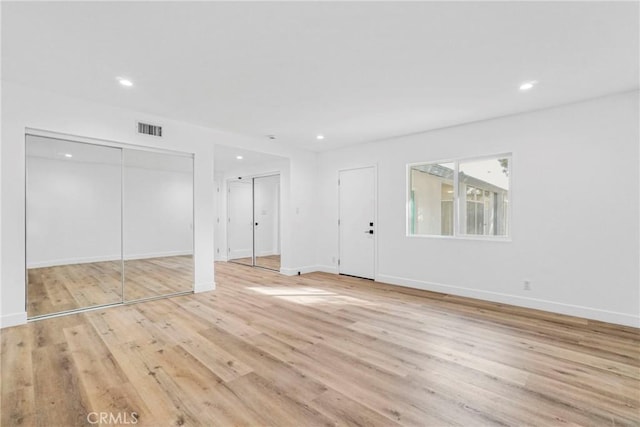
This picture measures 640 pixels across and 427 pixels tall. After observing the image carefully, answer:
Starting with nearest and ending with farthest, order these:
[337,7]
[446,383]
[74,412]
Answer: [74,412]
[337,7]
[446,383]

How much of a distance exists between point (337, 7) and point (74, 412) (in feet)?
10.5

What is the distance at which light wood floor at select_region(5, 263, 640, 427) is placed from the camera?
1.91m

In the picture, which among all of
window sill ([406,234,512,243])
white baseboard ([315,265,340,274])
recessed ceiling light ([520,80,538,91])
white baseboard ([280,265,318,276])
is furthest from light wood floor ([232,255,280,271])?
recessed ceiling light ([520,80,538,91])

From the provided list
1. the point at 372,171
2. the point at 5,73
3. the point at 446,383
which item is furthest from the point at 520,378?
A: the point at 5,73

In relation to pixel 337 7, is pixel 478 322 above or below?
below

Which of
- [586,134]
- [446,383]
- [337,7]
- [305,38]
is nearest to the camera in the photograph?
[337,7]

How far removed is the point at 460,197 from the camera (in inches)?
191

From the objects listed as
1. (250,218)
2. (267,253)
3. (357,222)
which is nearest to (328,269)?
(357,222)

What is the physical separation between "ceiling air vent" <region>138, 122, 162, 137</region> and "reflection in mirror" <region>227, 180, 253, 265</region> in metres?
3.43

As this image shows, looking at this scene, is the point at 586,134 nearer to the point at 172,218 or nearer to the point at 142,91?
the point at 142,91

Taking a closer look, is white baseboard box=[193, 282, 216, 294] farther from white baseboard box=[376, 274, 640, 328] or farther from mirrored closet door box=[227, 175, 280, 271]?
white baseboard box=[376, 274, 640, 328]

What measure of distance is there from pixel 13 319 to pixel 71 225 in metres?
1.21

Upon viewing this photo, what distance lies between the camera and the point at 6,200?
10.6 ft

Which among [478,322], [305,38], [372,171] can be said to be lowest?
[478,322]
